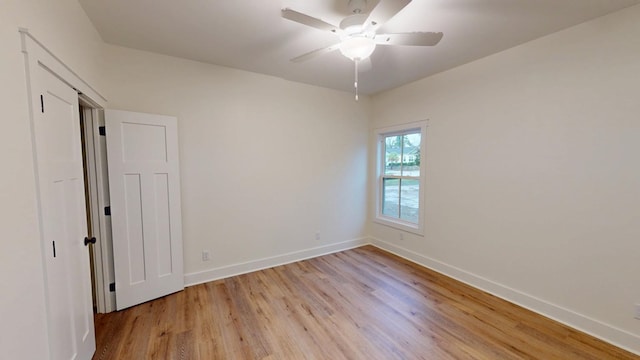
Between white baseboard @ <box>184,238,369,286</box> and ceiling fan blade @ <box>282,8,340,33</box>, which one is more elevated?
ceiling fan blade @ <box>282,8,340,33</box>

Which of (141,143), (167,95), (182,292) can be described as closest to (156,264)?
(182,292)

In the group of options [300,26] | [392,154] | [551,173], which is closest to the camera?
[300,26]

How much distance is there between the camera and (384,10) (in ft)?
4.76

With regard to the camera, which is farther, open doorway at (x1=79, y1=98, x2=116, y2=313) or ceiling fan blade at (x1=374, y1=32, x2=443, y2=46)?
open doorway at (x1=79, y1=98, x2=116, y2=313)

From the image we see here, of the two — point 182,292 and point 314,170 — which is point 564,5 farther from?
point 182,292

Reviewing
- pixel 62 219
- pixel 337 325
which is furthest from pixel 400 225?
pixel 62 219

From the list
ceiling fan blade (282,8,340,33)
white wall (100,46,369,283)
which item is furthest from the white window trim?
ceiling fan blade (282,8,340,33)

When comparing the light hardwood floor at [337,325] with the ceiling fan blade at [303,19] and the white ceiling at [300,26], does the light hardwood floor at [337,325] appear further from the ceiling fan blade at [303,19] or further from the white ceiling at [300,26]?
the white ceiling at [300,26]

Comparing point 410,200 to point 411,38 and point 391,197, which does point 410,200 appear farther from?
point 411,38

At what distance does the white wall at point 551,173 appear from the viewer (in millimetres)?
1952

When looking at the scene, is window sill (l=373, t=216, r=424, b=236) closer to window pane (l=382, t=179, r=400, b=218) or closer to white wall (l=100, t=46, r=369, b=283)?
window pane (l=382, t=179, r=400, b=218)

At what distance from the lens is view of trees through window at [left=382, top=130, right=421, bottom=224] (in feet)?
12.2

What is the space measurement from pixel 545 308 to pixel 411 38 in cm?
277

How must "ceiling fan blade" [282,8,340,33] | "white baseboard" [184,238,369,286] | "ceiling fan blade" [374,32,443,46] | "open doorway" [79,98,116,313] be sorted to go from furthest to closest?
"white baseboard" [184,238,369,286]
"open doorway" [79,98,116,313]
"ceiling fan blade" [374,32,443,46]
"ceiling fan blade" [282,8,340,33]
